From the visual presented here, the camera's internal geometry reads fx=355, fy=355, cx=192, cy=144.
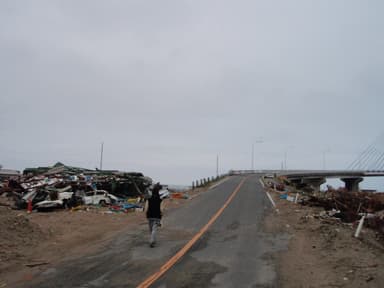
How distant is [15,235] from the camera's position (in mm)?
10508

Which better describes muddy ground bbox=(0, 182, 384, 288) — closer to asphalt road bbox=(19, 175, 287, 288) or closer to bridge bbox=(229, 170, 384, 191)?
asphalt road bbox=(19, 175, 287, 288)

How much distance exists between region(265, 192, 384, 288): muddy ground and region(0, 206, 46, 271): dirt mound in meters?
6.82

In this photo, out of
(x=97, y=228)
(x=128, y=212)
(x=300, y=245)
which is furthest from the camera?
(x=128, y=212)

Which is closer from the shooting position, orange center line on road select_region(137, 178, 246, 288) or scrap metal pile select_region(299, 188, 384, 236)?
orange center line on road select_region(137, 178, 246, 288)

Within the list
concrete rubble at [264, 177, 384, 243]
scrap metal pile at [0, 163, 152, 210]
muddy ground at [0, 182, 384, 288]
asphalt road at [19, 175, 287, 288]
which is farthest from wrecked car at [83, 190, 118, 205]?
concrete rubble at [264, 177, 384, 243]

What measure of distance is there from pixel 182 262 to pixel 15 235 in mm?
5490

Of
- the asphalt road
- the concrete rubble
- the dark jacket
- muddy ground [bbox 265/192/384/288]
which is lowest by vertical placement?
the asphalt road

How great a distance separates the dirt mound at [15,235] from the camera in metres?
9.20

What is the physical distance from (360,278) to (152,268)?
4290 millimetres

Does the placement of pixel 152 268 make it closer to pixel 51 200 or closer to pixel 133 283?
pixel 133 283

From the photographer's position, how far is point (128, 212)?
19.2 metres

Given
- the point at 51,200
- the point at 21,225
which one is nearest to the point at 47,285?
the point at 21,225

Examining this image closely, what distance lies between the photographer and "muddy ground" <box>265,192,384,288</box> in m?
7.09

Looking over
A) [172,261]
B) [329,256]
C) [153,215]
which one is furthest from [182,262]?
[329,256]
